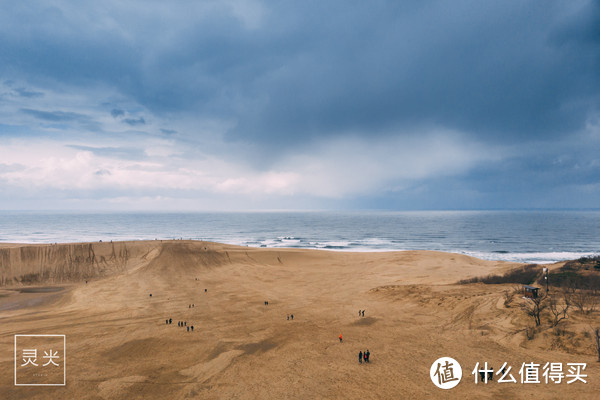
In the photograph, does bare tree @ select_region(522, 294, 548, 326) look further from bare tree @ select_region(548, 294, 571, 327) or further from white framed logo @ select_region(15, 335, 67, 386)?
white framed logo @ select_region(15, 335, 67, 386)

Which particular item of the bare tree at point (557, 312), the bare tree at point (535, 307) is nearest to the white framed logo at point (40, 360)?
the bare tree at point (535, 307)

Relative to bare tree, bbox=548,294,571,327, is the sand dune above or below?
below

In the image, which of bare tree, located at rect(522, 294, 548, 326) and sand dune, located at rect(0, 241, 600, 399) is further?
bare tree, located at rect(522, 294, 548, 326)

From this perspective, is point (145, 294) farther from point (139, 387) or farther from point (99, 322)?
point (139, 387)

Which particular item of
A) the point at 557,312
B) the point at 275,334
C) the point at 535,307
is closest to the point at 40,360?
the point at 275,334

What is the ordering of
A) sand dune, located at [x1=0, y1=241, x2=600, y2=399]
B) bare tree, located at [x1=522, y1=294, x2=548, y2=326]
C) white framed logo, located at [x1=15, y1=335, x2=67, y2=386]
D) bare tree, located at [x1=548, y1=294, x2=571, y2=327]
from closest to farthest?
sand dune, located at [x1=0, y1=241, x2=600, y2=399] → white framed logo, located at [x1=15, y1=335, x2=67, y2=386] → bare tree, located at [x1=548, y1=294, x2=571, y2=327] → bare tree, located at [x1=522, y1=294, x2=548, y2=326]

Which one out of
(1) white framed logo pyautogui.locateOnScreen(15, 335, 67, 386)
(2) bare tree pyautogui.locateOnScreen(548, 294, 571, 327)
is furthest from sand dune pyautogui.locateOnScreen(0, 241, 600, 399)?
(2) bare tree pyautogui.locateOnScreen(548, 294, 571, 327)

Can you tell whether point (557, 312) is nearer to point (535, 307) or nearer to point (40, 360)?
point (535, 307)

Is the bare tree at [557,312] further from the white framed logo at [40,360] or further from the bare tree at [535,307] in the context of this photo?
the white framed logo at [40,360]
